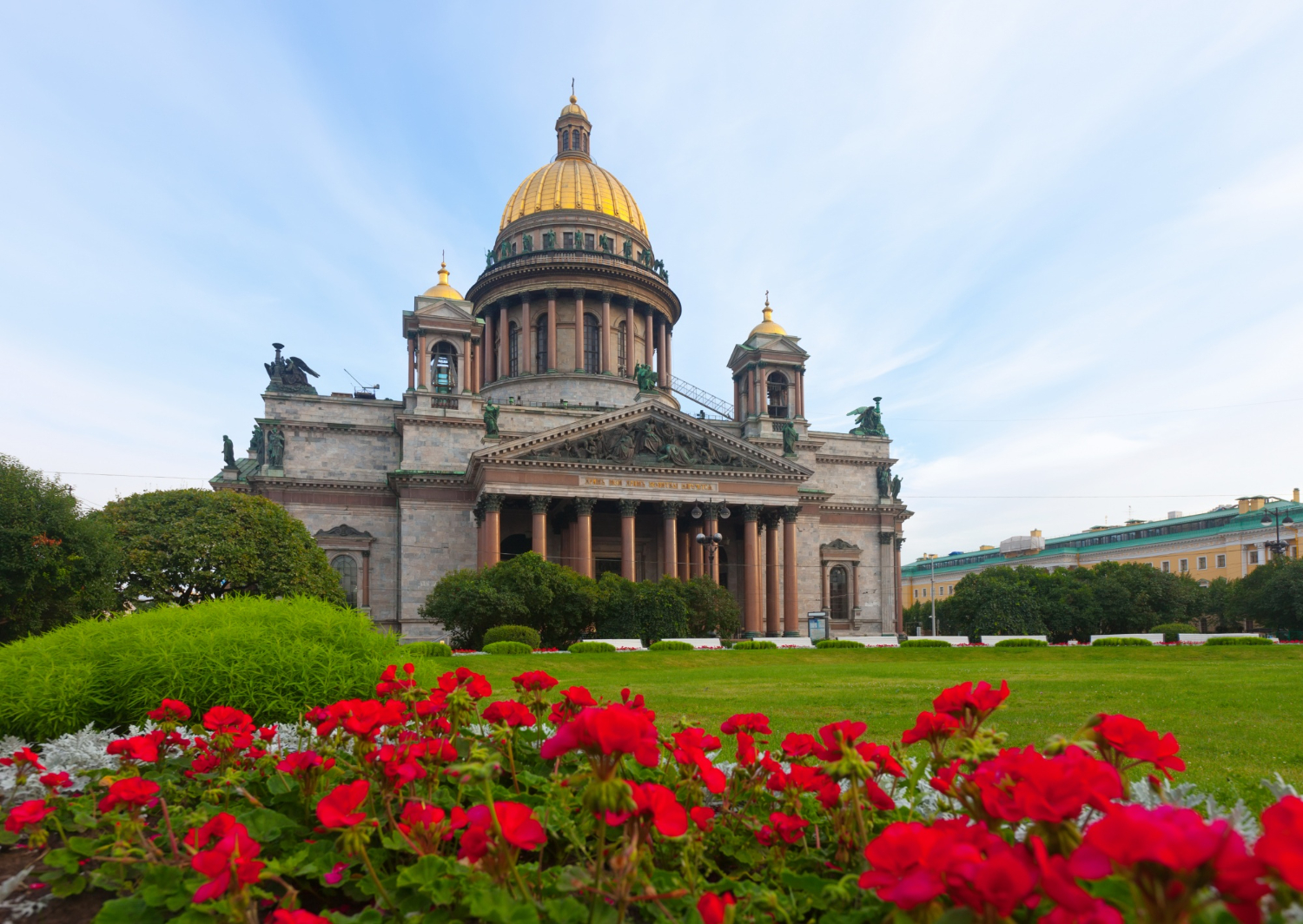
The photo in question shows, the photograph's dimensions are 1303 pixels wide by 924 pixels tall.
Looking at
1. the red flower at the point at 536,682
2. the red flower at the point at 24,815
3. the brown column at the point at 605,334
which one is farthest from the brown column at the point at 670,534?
the red flower at the point at 24,815

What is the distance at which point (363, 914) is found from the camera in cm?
332

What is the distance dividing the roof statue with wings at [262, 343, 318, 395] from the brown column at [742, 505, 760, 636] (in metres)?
27.2

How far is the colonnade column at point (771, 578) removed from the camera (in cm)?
4947

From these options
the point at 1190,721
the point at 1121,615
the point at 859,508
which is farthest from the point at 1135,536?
the point at 1190,721

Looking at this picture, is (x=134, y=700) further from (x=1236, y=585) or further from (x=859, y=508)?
(x=1236, y=585)

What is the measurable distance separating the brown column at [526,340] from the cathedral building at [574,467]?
0.47 feet

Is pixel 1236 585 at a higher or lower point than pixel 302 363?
lower

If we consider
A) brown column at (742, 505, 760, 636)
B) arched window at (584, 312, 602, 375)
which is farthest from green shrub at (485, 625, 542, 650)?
arched window at (584, 312, 602, 375)

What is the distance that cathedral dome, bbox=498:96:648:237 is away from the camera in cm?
6662

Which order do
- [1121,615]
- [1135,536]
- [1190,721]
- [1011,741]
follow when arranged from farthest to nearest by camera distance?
[1135,536], [1121,615], [1190,721], [1011,741]

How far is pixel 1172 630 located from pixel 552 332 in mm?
43943

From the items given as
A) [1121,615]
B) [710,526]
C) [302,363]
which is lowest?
[1121,615]

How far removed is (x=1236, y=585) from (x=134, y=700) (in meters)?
72.8

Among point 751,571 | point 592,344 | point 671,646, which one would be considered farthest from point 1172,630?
point 592,344
